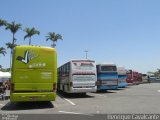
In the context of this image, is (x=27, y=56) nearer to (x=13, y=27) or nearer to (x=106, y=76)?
(x=106, y=76)

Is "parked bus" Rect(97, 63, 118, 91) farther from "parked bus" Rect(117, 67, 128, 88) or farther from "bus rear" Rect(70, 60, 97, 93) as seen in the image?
"parked bus" Rect(117, 67, 128, 88)

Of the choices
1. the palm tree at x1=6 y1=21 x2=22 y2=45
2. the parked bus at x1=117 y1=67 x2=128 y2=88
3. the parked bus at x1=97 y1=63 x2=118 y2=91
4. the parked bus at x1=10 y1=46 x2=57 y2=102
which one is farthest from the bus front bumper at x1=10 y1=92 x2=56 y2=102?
the palm tree at x1=6 y1=21 x2=22 y2=45

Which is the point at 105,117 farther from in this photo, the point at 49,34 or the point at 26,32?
the point at 49,34

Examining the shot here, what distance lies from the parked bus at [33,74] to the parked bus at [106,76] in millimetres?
13233

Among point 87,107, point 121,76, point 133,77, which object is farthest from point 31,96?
point 133,77

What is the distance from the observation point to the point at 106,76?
31.9 metres

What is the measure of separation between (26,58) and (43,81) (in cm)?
161

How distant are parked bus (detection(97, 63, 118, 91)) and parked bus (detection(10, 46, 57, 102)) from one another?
13.2 metres

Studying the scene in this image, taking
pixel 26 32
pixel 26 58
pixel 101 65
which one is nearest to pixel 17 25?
pixel 26 32

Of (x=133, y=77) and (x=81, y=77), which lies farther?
(x=133, y=77)

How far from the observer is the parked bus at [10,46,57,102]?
18359mm

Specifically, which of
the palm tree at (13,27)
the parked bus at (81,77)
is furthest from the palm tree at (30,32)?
the parked bus at (81,77)

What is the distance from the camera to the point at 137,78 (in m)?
57.2

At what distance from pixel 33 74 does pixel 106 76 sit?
14227 mm
